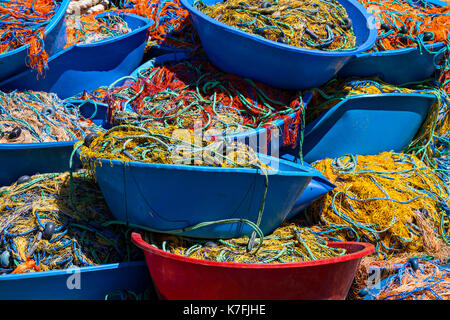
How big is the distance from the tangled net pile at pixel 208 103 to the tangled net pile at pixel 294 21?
1.36 ft

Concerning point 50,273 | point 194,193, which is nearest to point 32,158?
point 50,273

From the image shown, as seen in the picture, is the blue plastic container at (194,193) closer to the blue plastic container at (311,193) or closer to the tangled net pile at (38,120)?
the blue plastic container at (311,193)

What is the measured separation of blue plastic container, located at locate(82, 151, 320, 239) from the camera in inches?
109

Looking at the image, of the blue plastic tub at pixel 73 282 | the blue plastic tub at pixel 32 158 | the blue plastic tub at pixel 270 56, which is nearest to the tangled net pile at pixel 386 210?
the blue plastic tub at pixel 270 56

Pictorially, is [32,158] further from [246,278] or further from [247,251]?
[246,278]

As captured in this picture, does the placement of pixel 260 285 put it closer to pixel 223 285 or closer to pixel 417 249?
pixel 223 285

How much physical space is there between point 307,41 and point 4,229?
253cm

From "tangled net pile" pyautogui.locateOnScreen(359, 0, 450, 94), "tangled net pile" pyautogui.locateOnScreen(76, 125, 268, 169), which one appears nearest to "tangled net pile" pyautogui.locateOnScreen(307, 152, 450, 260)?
"tangled net pile" pyautogui.locateOnScreen(76, 125, 268, 169)

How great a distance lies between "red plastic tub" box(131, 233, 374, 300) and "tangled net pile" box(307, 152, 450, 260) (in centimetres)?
60

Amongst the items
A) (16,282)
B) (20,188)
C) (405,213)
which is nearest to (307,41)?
(405,213)

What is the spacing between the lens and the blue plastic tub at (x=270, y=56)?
378 cm

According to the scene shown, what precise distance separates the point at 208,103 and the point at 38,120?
1320 millimetres

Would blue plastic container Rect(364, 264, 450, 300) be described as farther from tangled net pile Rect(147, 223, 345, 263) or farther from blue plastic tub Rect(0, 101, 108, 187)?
blue plastic tub Rect(0, 101, 108, 187)

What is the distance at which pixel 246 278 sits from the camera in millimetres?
2740
